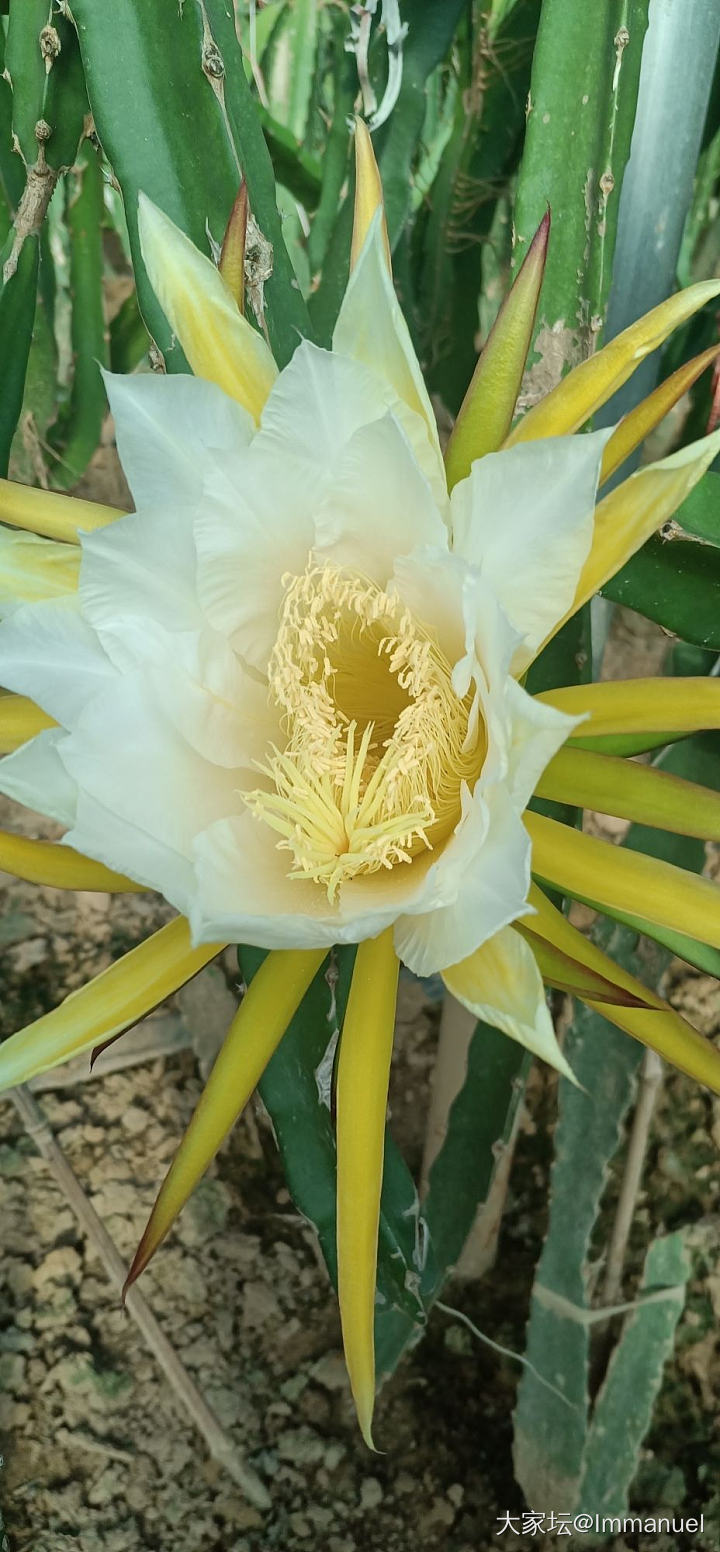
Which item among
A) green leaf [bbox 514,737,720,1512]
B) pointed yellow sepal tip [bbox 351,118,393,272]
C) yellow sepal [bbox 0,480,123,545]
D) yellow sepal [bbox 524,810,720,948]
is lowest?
green leaf [bbox 514,737,720,1512]

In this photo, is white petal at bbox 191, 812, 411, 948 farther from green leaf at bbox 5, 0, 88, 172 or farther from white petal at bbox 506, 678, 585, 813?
green leaf at bbox 5, 0, 88, 172

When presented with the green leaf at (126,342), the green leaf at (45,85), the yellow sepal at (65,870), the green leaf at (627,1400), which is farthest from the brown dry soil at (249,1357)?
the green leaf at (126,342)

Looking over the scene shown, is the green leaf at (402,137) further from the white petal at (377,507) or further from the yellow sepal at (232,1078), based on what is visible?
the yellow sepal at (232,1078)

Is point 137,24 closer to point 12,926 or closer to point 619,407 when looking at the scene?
point 619,407

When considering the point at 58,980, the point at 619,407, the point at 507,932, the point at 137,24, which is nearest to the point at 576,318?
the point at 619,407

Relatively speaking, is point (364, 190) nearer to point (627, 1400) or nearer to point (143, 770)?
point (143, 770)

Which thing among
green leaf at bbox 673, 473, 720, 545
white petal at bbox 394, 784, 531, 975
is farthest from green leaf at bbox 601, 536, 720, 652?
white petal at bbox 394, 784, 531, 975

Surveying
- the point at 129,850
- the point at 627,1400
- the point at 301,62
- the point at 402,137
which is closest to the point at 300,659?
the point at 129,850
